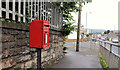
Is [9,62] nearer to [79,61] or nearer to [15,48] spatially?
[15,48]

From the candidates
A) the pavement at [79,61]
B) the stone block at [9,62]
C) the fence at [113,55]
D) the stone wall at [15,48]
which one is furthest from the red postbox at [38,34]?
the pavement at [79,61]

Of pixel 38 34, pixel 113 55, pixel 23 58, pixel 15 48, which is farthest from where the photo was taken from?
pixel 113 55

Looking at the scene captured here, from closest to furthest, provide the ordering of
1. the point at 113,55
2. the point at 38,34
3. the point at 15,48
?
the point at 38,34 < the point at 15,48 < the point at 113,55

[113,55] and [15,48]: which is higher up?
[15,48]

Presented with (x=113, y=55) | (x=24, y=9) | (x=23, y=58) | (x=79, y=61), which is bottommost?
(x=79, y=61)

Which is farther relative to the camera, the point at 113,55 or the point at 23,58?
the point at 113,55

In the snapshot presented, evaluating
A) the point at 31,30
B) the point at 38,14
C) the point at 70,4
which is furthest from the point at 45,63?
the point at 70,4

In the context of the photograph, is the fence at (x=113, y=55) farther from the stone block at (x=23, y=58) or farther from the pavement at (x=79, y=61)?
the stone block at (x=23, y=58)

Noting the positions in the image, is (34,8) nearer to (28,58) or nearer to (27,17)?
(27,17)

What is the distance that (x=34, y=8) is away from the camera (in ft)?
11.6

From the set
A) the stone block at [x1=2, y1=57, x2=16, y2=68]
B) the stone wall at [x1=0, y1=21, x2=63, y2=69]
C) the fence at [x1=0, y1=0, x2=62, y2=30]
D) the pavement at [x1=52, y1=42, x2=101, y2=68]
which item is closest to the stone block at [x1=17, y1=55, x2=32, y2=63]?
the stone wall at [x1=0, y1=21, x2=63, y2=69]

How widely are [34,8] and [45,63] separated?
2.33 metres

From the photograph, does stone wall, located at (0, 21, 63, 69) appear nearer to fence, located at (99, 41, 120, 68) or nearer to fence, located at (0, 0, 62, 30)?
fence, located at (0, 0, 62, 30)

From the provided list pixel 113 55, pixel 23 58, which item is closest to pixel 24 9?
pixel 23 58
